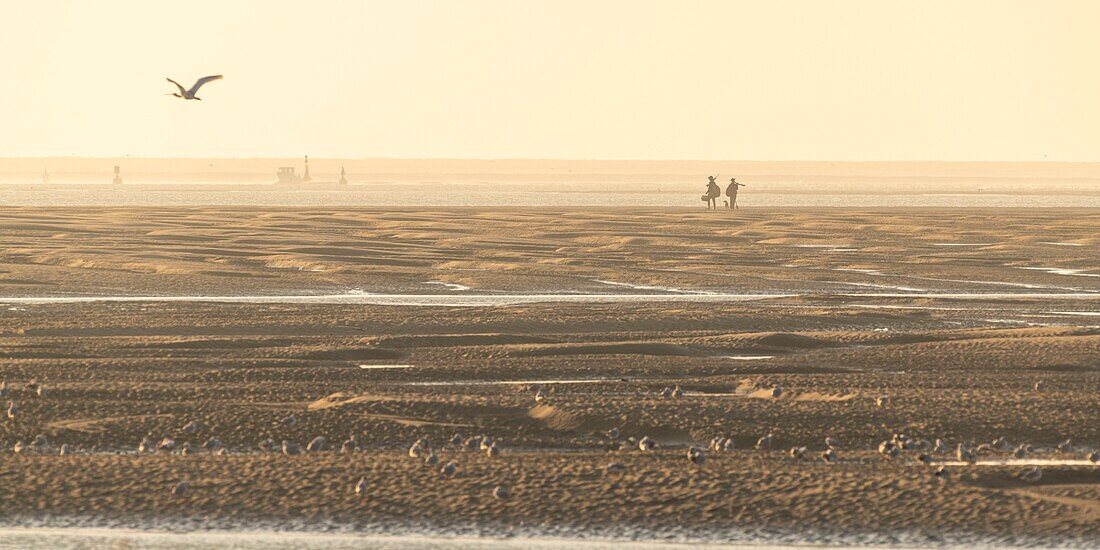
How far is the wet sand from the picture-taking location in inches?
353

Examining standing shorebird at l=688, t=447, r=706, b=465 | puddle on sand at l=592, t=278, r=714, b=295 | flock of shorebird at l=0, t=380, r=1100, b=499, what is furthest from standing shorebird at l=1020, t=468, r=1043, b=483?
puddle on sand at l=592, t=278, r=714, b=295

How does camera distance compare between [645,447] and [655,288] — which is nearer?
[645,447]

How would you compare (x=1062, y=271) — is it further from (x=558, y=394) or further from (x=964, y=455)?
(x=964, y=455)

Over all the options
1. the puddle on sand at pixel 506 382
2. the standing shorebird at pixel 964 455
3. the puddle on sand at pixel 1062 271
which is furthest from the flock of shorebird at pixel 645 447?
the puddle on sand at pixel 1062 271

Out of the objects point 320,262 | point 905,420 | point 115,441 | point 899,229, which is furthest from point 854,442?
point 899,229

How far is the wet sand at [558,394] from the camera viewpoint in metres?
8.98

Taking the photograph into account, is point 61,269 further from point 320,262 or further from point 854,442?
point 854,442

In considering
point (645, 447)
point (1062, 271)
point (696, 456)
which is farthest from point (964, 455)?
point (1062, 271)

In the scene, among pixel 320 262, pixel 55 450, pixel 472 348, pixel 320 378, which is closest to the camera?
pixel 55 450

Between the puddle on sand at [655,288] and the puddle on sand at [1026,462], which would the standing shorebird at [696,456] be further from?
the puddle on sand at [655,288]

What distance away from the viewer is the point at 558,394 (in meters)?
12.4

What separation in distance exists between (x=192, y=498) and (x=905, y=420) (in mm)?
5160

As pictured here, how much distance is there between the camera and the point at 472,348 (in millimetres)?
15555

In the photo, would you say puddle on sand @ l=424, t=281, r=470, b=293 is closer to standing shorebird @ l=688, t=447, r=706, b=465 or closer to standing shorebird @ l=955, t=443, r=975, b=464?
standing shorebird @ l=688, t=447, r=706, b=465
